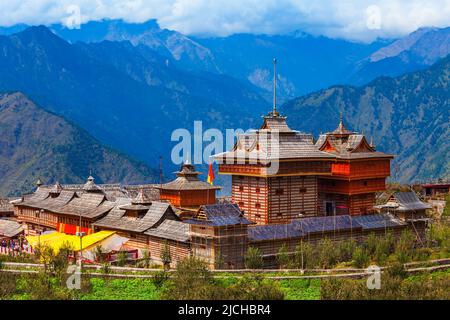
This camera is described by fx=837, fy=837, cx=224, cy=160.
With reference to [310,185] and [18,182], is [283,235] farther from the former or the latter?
[18,182]

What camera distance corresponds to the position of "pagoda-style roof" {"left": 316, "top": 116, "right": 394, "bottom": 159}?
2343 inches

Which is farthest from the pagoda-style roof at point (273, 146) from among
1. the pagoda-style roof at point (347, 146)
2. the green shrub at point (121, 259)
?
the green shrub at point (121, 259)

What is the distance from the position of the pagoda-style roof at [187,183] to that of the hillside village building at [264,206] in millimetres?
81

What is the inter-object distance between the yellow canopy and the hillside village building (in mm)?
1548

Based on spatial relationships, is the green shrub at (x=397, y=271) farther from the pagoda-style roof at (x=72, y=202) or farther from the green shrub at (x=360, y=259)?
the pagoda-style roof at (x=72, y=202)

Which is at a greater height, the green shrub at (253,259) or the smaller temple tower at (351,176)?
the smaller temple tower at (351,176)

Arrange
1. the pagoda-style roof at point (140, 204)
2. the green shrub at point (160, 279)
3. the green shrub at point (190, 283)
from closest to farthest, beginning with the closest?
the green shrub at point (190, 283)
the green shrub at point (160, 279)
the pagoda-style roof at point (140, 204)

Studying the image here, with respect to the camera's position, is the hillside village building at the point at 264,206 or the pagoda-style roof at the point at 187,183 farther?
the pagoda-style roof at the point at 187,183

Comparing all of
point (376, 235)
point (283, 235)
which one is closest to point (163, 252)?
point (283, 235)

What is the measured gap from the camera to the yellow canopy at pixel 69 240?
54.4 meters

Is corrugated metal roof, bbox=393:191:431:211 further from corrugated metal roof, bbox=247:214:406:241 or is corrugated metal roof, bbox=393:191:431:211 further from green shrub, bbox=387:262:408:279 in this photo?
green shrub, bbox=387:262:408:279

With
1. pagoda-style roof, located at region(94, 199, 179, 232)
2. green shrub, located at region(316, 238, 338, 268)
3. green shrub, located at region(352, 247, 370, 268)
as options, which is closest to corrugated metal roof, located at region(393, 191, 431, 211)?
green shrub, located at region(316, 238, 338, 268)

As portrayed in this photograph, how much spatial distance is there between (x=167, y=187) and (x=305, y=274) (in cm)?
2028

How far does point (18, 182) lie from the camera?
17975 cm
